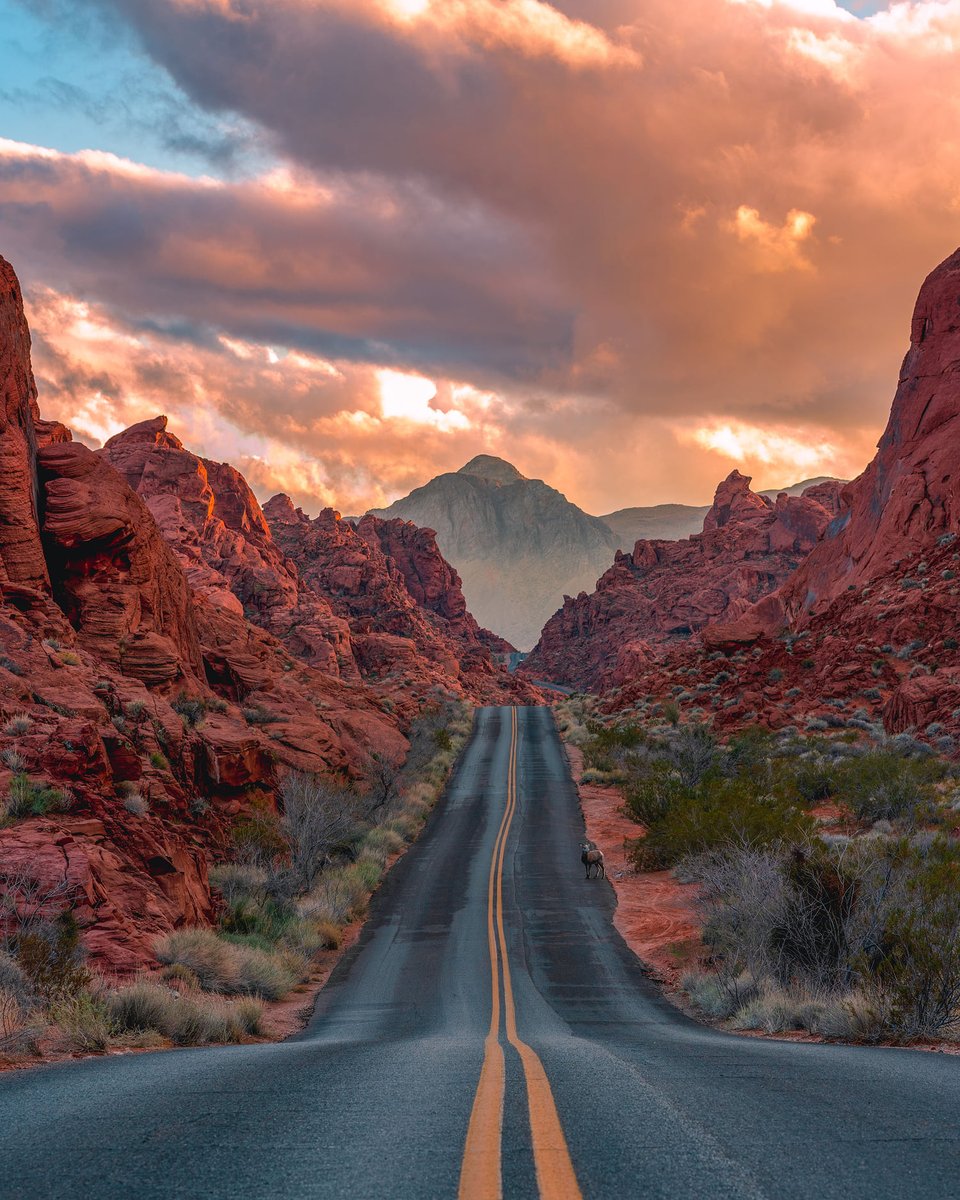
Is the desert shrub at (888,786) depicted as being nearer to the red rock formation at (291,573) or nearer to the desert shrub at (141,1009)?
the desert shrub at (141,1009)

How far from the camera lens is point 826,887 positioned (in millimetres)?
12555

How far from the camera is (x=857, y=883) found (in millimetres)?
12664

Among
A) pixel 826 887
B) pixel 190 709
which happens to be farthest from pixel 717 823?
pixel 190 709

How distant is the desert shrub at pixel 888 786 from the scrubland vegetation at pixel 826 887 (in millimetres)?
49

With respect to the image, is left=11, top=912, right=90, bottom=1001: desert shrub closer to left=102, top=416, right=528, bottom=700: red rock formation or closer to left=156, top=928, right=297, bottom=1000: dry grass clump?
left=156, top=928, right=297, bottom=1000: dry grass clump

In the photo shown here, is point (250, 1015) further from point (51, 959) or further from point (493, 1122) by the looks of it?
point (493, 1122)

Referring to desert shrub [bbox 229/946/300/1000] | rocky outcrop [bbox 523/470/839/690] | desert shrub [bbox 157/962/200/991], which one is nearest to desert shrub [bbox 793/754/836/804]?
desert shrub [bbox 229/946/300/1000]

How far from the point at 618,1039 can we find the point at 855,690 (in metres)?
35.9

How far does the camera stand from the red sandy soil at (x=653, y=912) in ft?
59.7

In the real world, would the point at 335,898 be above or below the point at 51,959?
below

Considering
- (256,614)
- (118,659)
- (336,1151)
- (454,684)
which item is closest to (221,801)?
(118,659)

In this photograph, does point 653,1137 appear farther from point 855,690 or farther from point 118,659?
point 855,690

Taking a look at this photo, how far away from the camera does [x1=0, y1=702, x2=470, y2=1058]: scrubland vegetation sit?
29.3 feet

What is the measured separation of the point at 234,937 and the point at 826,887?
11.6 meters
